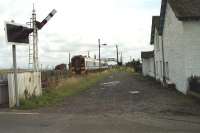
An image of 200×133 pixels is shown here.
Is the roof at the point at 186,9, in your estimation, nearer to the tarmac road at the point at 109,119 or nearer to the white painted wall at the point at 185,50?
the white painted wall at the point at 185,50

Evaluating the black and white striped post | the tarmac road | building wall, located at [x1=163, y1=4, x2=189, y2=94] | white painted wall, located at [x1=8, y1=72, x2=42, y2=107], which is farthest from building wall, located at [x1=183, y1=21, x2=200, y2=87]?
white painted wall, located at [x1=8, y1=72, x2=42, y2=107]

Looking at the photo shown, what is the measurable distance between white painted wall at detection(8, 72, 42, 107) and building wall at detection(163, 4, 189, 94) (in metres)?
8.06

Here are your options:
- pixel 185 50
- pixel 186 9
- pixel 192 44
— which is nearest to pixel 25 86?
pixel 185 50

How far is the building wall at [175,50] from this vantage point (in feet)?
74.4

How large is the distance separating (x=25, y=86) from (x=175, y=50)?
10.5m

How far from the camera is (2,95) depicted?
57.9ft

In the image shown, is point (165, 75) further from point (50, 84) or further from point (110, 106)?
point (110, 106)

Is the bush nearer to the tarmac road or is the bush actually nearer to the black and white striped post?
the tarmac road

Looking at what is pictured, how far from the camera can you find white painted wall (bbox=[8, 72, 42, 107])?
55.9 ft

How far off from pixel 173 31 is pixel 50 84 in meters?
8.46

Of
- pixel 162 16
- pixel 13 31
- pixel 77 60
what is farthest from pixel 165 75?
pixel 77 60

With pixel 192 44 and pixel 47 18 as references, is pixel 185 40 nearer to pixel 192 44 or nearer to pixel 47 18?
pixel 192 44

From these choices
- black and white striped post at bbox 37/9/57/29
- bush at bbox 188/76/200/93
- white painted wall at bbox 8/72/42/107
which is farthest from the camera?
black and white striped post at bbox 37/9/57/29

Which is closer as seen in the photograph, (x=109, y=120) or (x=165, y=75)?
(x=109, y=120)
